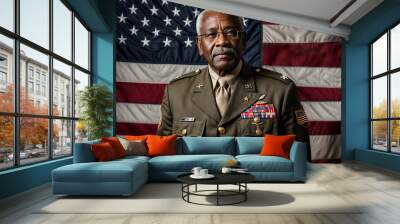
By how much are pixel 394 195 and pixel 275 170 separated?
1480mm

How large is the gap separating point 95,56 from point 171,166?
10.5 ft

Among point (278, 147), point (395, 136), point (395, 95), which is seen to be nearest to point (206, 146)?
point (278, 147)

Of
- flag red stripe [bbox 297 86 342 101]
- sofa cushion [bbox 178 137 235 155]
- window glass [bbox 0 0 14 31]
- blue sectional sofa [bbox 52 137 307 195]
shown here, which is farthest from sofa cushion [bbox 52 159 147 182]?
flag red stripe [bbox 297 86 342 101]

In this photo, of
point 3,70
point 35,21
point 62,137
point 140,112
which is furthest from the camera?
point 140,112

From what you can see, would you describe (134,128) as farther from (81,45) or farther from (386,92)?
(386,92)

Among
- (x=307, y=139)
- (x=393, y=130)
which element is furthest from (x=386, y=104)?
(x=307, y=139)

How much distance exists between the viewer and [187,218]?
3314mm

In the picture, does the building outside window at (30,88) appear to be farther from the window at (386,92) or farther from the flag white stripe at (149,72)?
the window at (386,92)

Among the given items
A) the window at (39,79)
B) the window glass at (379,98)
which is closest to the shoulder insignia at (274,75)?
the window glass at (379,98)

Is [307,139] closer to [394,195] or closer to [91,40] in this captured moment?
[394,195]

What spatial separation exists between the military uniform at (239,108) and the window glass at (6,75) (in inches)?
126

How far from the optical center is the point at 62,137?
5918 mm

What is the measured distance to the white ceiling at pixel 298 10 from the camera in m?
6.43

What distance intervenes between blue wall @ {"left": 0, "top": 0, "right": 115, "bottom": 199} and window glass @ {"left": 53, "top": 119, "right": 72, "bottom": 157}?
0.19 meters
